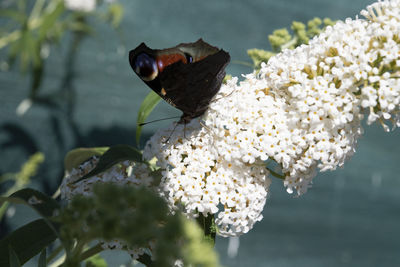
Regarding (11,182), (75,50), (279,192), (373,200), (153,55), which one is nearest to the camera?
(153,55)

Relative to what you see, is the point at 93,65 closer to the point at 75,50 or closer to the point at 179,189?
the point at 75,50

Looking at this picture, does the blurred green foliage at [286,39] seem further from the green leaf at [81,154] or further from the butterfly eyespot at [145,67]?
the green leaf at [81,154]

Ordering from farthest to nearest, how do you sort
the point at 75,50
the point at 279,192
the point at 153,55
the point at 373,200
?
the point at 373,200 < the point at 279,192 < the point at 75,50 < the point at 153,55

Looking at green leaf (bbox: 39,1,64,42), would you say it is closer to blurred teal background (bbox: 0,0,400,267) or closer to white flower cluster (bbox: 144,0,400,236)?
blurred teal background (bbox: 0,0,400,267)

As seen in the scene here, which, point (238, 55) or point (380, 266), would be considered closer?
point (238, 55)

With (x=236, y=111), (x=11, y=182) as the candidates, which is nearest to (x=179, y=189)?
(x=236, y=111)

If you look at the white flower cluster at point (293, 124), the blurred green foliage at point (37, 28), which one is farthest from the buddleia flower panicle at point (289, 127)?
the blurred green foliage at point (37, 28)

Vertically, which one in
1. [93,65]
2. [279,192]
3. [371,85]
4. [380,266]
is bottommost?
[380,266]
